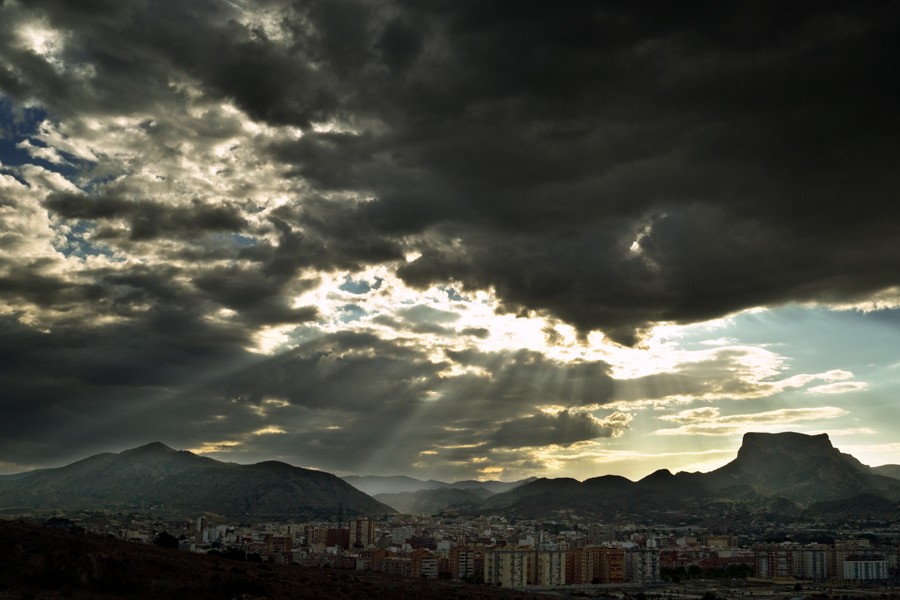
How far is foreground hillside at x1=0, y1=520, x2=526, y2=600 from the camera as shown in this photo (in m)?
53.4

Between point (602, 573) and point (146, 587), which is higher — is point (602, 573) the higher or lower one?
the lower one

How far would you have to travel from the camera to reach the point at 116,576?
57.4 meters

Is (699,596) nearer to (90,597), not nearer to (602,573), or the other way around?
(602,573)

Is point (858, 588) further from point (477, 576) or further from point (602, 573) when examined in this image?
point (477, 576)

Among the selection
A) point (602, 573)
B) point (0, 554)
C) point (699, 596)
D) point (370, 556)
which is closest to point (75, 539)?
point (0, 554)

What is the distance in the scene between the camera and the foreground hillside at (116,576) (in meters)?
53.4

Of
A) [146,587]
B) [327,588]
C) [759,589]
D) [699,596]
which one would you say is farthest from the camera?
[759,589]

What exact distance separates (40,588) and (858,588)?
16323 cm

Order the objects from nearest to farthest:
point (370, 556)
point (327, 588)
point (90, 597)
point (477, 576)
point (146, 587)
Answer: point (90, 597)
point (146, 587)
point (327, 588)
point (477, 576)
point (370, 556)

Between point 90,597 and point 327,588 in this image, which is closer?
point 90,597

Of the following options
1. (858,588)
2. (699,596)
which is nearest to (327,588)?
(699,596)

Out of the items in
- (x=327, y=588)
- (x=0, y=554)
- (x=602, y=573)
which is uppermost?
(x=0, y=554)

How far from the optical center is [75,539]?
7519cm

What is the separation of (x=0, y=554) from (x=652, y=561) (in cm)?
16479
